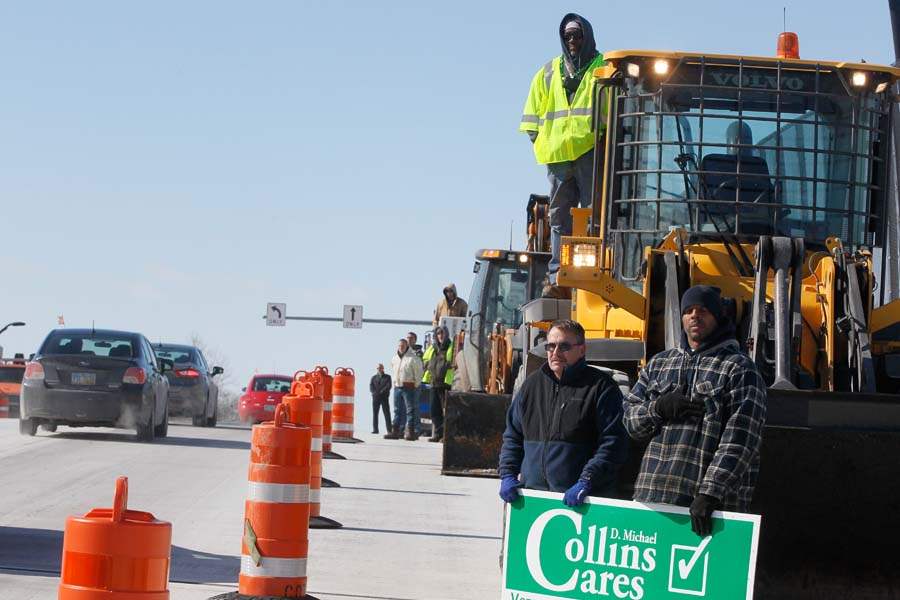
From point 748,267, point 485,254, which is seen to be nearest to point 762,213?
point 748,267

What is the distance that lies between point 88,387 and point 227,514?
8.51 m

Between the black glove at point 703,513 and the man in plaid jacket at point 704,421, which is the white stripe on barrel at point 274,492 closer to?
the man in plaid jacket at point 704,421

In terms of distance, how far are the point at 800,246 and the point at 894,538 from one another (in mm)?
2262

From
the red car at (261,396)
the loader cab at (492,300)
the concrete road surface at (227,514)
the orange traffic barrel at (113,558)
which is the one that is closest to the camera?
the orange traffic barrel at (113,558)

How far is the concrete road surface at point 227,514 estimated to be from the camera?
10578 millimetres

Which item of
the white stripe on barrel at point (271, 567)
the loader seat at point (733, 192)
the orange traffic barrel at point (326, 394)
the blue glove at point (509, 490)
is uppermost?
the loader seat at point (733, 192)

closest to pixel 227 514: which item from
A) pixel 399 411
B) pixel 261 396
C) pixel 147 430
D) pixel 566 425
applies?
pixel 566 425

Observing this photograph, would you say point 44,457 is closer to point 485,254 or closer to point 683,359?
point 485,254

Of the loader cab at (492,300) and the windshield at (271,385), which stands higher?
the loader cab at (492,300)

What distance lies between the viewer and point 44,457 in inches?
757

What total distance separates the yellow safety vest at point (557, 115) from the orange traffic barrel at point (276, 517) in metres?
4.33

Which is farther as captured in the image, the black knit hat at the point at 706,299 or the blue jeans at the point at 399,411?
the blue jeans at the point at 399,411

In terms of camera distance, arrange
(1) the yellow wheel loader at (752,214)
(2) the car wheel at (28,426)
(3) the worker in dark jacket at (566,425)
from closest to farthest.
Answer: (3) the worker in dark jacket at (566,425), (1) the yellow wheel loader at (752,214), (2) the car wheel at (28,426)

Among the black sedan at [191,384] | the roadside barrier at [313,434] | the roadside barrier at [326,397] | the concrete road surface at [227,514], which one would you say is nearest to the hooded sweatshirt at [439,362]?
the concrete road surface at [227,514]
